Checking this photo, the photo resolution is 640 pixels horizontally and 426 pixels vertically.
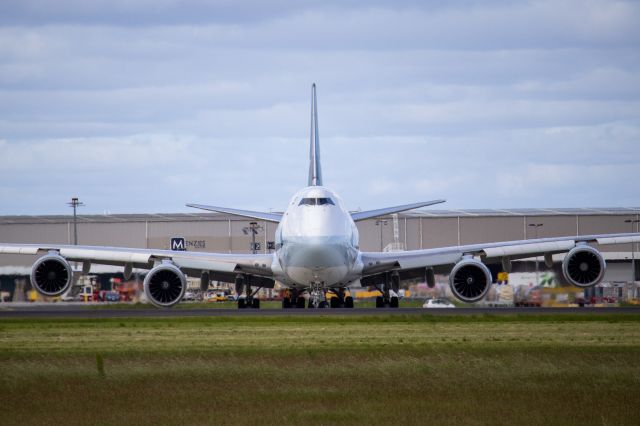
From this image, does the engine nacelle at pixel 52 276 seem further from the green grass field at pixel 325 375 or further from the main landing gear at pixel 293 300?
the green grass field at pixel 325 375

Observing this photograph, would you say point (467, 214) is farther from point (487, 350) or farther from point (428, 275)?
point (487, 350)

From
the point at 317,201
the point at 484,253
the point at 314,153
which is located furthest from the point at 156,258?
the point at 484,253

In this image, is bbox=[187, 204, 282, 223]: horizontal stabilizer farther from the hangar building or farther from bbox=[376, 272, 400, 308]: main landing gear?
the hangar building

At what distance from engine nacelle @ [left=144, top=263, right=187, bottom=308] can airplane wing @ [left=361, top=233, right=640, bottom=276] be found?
28.0 feet

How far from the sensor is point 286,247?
4884 centimetres

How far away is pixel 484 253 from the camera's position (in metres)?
51.0

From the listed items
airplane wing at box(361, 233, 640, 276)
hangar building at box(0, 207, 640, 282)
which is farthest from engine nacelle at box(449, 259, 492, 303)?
hangar building at box(0, 207, 640, 282)

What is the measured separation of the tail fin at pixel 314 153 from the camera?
5925cm

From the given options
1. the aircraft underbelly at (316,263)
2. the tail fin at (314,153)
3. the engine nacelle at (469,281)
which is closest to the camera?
the aircraft underbelly at (316,263)

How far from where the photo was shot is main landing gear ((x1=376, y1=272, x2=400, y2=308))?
174 ft

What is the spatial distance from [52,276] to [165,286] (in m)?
4.94

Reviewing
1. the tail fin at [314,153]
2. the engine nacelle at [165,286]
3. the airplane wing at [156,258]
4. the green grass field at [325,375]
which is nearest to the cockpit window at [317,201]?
the airplane wing at [156,258]

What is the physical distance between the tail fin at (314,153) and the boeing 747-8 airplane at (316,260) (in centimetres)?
765

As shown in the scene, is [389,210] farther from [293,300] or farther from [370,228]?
[370,228]
